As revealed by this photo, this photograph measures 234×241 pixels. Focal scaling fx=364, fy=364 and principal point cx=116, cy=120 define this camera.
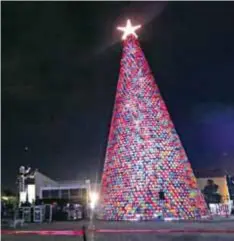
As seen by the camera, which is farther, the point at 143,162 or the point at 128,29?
the point at 128,29

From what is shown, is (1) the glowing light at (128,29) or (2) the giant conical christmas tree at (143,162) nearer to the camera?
(2) the giant conical christmas tree at (143,162)

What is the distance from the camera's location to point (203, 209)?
20062 mm

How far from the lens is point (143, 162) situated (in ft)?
64.5

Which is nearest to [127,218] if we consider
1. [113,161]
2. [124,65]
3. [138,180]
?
[138,180]

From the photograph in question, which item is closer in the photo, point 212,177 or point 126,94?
Answer: point 126,94

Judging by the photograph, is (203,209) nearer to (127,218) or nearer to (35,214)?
(127,218)

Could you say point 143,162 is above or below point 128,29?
below

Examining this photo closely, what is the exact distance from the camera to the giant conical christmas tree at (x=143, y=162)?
1908 cm

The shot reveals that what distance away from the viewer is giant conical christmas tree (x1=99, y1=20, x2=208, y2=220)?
1908 cm

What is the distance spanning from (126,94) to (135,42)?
11.5ft

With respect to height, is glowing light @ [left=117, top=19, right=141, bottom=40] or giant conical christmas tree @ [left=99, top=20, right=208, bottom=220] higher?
glowing light @ [left=117, top=19, right=141, bottom=40]

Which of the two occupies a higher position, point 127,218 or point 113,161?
point 113,161

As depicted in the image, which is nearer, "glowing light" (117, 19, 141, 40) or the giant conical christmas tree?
the giant conical christmas tree

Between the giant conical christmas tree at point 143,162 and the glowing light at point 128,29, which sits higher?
the glowing light at point 128,29
